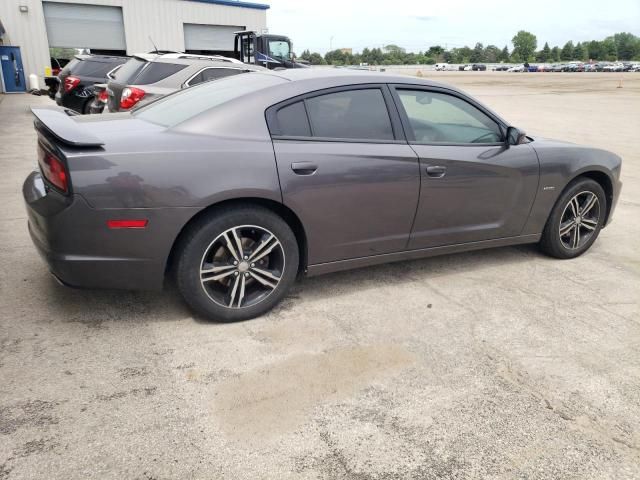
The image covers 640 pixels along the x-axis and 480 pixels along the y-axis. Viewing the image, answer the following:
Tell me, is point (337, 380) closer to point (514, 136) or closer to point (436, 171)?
point (436, 171)

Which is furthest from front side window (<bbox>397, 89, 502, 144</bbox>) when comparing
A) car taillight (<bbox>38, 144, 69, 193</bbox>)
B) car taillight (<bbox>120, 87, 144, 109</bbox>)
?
car taillight (<bbox>120, 87, 144, 109</bbox>)

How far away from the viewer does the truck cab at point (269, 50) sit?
18.4 meters

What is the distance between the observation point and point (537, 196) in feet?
14.4

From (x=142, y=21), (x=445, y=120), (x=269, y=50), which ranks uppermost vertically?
(x=142, y=21)

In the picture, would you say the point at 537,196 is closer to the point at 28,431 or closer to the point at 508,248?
the point at 508,248

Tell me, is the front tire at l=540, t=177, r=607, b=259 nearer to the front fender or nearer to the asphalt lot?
the front fender

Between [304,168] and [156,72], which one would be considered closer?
[304,168]

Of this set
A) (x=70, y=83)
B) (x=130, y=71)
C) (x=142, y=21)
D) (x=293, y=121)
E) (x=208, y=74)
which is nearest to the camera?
(x=293, y=121)

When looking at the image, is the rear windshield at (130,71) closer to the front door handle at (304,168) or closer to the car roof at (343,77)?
the car roof at (343,77)

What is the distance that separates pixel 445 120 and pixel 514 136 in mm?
578

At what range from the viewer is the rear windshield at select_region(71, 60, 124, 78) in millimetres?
12344

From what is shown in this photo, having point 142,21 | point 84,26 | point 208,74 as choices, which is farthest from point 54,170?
point 142,21

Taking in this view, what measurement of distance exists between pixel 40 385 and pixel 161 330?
2.52ft

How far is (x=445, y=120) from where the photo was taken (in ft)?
13.3
